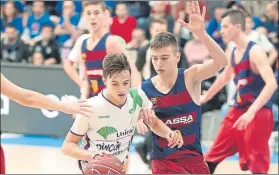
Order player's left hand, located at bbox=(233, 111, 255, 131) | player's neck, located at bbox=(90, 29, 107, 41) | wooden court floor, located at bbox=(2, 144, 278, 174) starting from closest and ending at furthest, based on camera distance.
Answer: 1. player's left hand, located at bbox=(233, 111, 255, 131)
2. player's neck, located at bbox=(90, 29, 107, 41)
3. wooden court floor, located at bbox=(2, 144, 278, 174)

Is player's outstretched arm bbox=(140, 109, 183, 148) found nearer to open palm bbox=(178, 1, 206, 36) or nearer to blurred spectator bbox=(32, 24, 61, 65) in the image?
open palm bbox=(178, 1, 206, 36)

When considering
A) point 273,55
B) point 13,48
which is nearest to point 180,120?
point 273,55

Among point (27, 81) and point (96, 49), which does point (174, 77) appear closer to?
point (96, 49)

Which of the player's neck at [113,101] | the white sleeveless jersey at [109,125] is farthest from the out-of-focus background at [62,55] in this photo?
the player's neck at [113,101]

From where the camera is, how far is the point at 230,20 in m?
6.81

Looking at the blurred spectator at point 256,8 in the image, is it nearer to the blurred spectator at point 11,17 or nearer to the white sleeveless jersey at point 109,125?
the blurred spectator at point 11,17

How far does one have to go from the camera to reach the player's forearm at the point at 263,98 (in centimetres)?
643

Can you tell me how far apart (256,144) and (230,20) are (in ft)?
4.14

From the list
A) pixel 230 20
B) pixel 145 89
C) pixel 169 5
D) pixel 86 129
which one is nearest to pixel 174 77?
pixel 145 89

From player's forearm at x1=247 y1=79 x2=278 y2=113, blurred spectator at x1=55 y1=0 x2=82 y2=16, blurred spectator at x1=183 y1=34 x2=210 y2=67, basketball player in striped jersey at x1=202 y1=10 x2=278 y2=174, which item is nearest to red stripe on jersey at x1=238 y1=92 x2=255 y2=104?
basketball player in striped jersey at x1=202 y1=10 x2=278 y2=174

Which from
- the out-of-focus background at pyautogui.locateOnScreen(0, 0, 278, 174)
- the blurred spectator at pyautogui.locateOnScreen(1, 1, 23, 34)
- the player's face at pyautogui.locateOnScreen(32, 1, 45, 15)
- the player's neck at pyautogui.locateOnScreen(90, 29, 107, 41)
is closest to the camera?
the player's neck at pyautogui.locateOnScreen(90, 29, 107, 41)

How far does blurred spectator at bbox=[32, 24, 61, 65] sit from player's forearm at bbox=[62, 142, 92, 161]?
246 inches

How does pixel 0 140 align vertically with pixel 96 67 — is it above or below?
below

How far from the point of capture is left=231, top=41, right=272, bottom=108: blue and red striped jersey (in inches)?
272
